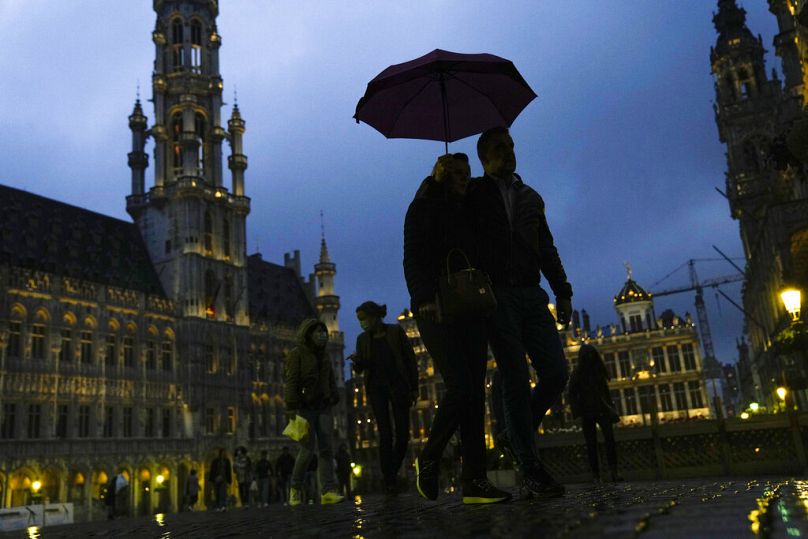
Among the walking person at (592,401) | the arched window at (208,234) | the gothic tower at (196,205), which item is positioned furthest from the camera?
the arched window at (208,234)

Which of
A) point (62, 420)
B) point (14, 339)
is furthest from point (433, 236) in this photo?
point (62, 420)

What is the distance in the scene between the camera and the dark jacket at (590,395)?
971 cm

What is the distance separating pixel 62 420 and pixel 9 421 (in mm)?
2930

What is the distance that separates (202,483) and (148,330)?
1006 cm

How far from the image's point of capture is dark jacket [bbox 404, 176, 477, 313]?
18.1 feet

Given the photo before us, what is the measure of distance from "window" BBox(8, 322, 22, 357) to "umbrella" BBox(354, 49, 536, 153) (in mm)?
36973

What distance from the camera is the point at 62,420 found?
39906mm

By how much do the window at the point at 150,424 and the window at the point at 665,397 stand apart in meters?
39.4

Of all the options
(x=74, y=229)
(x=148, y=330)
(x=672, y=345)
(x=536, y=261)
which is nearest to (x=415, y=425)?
(x=672, y=345)

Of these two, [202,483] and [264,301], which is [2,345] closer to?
[202,483]

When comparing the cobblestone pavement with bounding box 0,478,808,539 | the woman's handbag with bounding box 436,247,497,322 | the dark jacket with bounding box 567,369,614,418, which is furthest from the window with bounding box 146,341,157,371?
the woman's handbag with bounding box 436,247,497,322

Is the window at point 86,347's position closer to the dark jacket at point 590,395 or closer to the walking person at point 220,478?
the walking person at point 220,478

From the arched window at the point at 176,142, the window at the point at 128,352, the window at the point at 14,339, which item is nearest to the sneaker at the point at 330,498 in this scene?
the window at the point at 14,339

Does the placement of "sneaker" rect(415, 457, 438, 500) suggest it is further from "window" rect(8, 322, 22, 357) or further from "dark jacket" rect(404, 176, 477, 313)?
"window" rect(8, 322, 22, 357)
